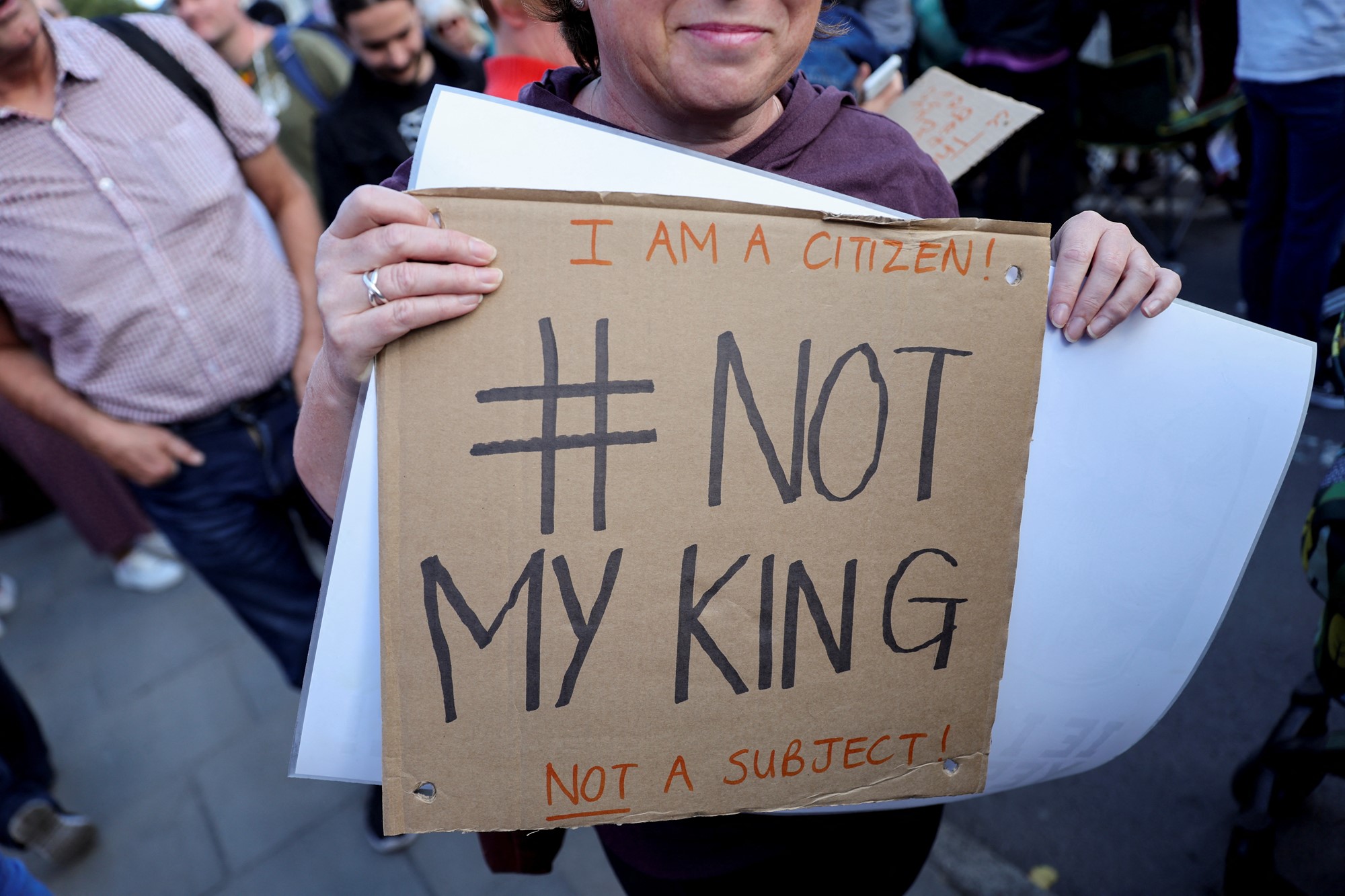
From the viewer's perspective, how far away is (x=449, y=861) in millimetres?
2164

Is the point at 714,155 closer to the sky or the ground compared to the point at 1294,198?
closer to the sky

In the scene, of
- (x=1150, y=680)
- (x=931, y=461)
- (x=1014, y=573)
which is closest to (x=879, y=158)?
(x=931, y=461)

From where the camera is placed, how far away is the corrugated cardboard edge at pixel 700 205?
72 centimetres

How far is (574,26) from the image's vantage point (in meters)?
1.13

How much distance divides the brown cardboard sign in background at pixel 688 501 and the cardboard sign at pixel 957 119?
78 centimetres

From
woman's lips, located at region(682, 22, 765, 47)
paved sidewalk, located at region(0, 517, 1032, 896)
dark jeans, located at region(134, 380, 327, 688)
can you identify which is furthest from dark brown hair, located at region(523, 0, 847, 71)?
paved sidewalk, located at region(0, 517, 1032, 896)

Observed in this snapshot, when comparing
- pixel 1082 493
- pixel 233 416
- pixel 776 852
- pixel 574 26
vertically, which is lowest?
pixel 776 852

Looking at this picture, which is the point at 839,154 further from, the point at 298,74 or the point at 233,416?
the point at 298,74

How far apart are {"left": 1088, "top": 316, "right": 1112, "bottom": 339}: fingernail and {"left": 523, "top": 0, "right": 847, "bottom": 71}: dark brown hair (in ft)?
1.80

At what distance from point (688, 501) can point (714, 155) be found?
1.35 feet

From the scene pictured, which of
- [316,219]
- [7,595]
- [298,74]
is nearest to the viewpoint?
[316,219]

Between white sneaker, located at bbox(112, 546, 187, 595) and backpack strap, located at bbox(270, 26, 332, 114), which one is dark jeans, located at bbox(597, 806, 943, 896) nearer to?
white sneaker, located at bbox(112, 546, 187, 595)

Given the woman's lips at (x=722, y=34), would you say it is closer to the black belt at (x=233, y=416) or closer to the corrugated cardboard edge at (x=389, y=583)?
the corrugated cardboard edge at (x=389, y=583)

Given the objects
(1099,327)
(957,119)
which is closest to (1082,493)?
(1099,327)
